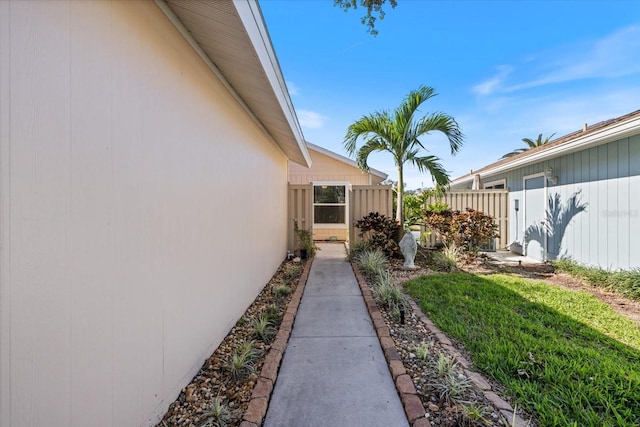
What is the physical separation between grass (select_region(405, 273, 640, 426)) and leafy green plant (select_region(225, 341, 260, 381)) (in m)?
2.15

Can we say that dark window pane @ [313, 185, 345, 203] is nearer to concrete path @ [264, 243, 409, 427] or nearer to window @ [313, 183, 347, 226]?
window @ [313, 183, 347, 226]

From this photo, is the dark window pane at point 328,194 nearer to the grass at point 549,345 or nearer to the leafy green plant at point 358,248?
the leafy green plant at point 358,248

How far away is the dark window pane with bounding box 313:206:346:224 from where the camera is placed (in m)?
10.6

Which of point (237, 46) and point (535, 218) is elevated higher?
point (237, 46)

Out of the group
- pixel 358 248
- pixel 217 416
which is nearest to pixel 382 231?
pixel 358 248

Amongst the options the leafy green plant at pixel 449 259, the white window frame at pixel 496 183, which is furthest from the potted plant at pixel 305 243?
the white window frame at pixel 496 183

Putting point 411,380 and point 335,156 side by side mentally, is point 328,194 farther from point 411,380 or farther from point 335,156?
point 411,380

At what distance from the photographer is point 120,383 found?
157 centimetres

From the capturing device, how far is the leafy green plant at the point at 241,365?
8.05 ft

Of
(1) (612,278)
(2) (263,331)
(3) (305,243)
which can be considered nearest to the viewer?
(2) (263,331)

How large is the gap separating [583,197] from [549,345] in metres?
5.47

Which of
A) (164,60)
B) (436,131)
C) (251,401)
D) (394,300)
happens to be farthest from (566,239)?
(164,60)

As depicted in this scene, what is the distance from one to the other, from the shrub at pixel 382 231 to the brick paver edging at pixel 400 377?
3475mm

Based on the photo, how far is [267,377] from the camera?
237cm
